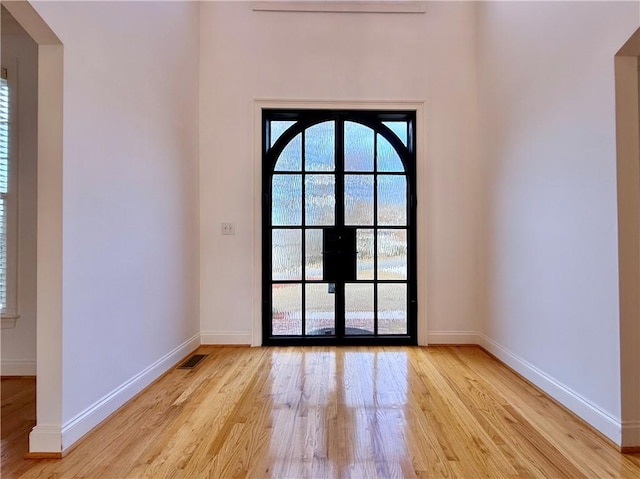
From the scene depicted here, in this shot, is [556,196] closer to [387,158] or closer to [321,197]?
[387,158]

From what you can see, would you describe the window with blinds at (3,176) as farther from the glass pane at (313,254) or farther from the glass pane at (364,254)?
the glass pane at (364,254)

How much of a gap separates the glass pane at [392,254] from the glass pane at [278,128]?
133 centimetres

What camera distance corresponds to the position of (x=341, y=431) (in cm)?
170

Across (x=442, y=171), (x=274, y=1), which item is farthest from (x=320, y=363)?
(x=274, y=1)

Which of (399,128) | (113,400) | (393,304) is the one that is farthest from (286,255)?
(113,400)

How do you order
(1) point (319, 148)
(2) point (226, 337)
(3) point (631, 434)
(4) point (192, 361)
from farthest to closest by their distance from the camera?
(1) point (319, 148) < (2) point (226, 337) < (4) point (192, 361) < (3) point (631, 434)

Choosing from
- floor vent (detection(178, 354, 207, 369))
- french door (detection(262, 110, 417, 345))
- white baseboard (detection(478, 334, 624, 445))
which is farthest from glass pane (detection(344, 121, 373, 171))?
floor vent (detection(178, 354, 207, 369))

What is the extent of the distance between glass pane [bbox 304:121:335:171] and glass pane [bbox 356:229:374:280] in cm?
71

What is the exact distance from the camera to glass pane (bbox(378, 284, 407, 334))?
3279mm

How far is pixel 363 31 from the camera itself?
321 cm

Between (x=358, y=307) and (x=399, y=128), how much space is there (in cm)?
178

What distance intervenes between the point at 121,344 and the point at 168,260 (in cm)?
74

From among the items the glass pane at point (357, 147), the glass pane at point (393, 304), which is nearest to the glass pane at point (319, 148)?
the glass pane at point (357, 147)

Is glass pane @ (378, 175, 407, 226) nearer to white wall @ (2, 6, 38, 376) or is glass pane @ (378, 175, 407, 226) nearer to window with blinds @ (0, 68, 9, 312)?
white wall @ (2, 6, 38, 376)
